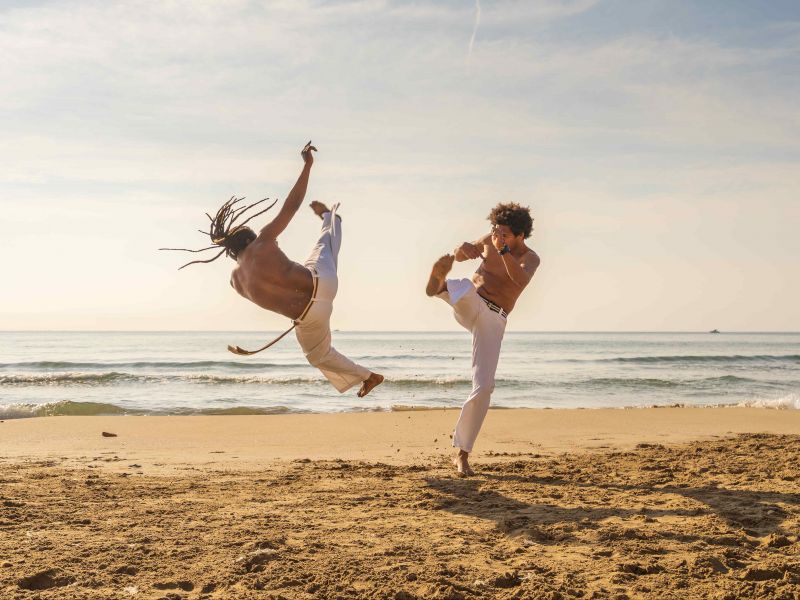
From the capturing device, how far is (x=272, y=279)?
6.04m

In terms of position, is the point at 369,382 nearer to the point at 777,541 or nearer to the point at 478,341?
the point at 478,341

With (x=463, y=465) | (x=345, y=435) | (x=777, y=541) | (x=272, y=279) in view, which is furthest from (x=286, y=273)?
(x=345, y=435)

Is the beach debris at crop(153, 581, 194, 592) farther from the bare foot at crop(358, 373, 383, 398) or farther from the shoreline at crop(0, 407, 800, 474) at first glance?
the shoreline at crop(0, 407, 800, 474)

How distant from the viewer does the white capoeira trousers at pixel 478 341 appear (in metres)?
6.49

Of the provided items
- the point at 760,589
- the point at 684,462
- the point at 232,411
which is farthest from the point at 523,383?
the point at 760,589

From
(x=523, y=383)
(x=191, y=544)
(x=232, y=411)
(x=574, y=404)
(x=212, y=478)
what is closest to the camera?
(x=191, y=544)

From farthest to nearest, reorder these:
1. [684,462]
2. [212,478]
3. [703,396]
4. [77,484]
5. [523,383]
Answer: [523,383] → [703,396] → [684,462] → [212,478] → [77,484]

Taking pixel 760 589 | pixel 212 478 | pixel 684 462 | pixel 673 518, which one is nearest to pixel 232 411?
pixel 212 478

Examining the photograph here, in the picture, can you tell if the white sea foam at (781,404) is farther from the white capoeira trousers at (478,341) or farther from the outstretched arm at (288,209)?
the outstretched arm at (288,209)

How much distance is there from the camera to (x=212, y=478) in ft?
22.2

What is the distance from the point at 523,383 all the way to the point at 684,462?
12899mm

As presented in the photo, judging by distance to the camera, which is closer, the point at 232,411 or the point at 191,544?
the point at 191,544

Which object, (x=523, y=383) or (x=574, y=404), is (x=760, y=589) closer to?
(x=574, y=404)

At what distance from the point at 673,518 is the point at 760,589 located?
143cm
